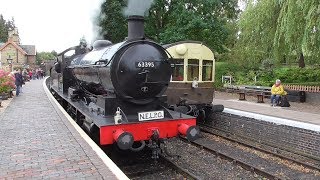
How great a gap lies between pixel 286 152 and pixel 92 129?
5.24 meters

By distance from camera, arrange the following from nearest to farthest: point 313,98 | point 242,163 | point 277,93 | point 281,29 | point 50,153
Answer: point 50,153
point 242,163
point 277,93
point 281,29
point 313,98

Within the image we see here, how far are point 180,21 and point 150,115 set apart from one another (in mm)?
16612

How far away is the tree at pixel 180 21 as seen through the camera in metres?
22.9

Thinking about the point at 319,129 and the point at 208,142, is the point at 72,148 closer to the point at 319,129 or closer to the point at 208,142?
the point at 208,142

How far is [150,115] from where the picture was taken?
285 inches

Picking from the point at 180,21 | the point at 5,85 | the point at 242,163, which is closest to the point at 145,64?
the point at 242,163

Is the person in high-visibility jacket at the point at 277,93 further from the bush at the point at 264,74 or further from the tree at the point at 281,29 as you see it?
the bush at the point at 264,74

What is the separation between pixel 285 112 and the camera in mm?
A: 12555

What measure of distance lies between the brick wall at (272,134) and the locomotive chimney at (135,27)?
16.3 ft

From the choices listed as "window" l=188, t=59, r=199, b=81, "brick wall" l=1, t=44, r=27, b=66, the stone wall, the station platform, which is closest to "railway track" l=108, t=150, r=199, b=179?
the station platform

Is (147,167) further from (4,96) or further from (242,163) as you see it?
(4,96)

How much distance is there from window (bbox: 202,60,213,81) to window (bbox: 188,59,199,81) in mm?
269

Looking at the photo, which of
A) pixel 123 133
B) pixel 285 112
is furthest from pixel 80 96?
pixel 285 112

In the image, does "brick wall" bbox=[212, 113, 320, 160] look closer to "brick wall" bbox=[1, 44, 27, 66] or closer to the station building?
the station building
